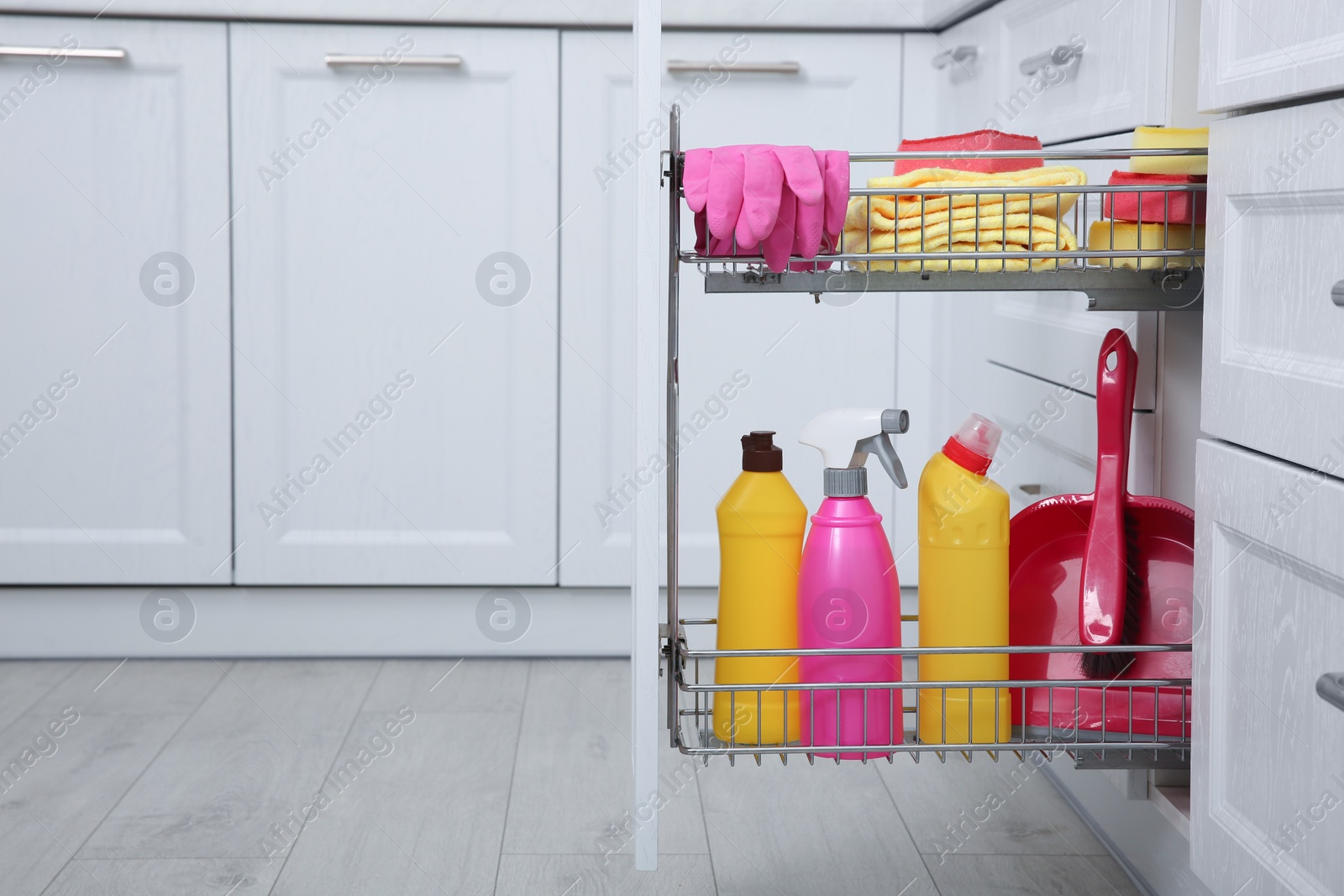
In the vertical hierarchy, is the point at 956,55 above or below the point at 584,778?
above

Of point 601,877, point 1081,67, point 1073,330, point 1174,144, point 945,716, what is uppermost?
point 1081,67

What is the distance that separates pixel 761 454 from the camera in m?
0.92

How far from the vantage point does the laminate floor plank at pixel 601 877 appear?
1124 millimetres

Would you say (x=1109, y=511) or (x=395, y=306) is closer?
(x=1109, y=511)

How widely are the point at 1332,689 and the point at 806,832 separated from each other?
0.64 m

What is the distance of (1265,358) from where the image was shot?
817 millimetres

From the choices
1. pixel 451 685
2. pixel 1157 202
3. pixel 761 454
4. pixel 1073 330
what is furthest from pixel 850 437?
pixel 451 685

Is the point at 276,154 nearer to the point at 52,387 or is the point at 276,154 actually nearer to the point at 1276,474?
the point at 52,387

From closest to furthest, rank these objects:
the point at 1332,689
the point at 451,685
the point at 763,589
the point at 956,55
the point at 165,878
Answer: the point at 1332,689 < the point at 763,589 < the point at 165,878 < the point at 956,55 < the point at 451,685

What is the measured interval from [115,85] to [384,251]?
41 centimetres

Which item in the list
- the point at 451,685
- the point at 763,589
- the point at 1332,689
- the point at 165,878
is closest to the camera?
the point at 1332,689

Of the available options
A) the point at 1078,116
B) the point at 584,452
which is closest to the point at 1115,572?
the point at 1078,116

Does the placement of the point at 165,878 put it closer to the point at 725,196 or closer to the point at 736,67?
the point at 725,196

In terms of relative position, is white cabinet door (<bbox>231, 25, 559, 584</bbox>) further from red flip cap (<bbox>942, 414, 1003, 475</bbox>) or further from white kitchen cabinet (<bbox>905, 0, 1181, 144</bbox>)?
red flip cap (<bbox>942, 414, 1003, 475</bbox>)
